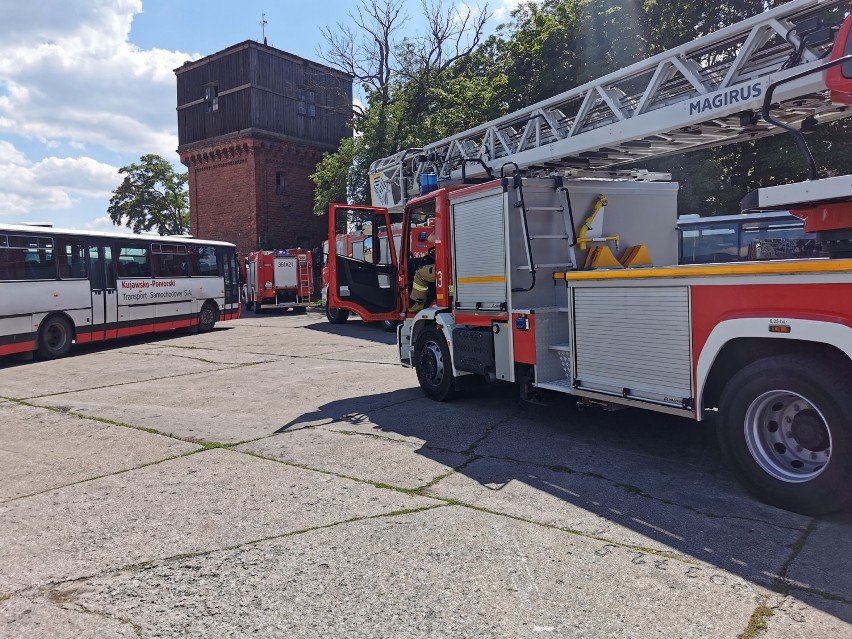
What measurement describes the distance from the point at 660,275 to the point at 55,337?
13.9 meters

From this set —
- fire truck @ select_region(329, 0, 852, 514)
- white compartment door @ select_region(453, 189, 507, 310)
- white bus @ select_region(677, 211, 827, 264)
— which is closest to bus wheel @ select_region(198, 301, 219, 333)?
fire truck @ select_region(329, 0, 852, 514)

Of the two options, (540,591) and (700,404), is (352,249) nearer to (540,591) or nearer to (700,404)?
(700,404)

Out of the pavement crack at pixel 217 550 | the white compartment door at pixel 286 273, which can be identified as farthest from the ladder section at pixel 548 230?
the white compartment door at pixel 286 273

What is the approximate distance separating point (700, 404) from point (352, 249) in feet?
48.5

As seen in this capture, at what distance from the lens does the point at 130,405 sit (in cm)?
854

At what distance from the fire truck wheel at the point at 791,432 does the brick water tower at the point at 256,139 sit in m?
33.8

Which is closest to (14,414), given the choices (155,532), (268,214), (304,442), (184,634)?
(304,442)

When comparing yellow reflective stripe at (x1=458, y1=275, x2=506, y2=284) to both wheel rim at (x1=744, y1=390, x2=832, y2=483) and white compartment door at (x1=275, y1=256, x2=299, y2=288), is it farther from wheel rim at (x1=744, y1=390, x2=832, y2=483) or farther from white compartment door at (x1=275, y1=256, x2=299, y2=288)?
white compartment door at (x1=275, y1=256, x2=299, y2=288)

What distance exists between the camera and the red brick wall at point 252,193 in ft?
118

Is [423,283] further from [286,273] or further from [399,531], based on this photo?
[286,273]

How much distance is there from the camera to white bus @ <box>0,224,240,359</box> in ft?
44.3

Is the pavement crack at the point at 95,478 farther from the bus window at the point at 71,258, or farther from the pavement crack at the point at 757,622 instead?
the bus window at the point at 71,258

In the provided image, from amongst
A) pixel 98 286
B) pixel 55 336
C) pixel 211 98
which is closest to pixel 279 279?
pixel 98 286

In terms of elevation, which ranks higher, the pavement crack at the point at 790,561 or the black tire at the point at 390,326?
the black tire at the point at 390,326
